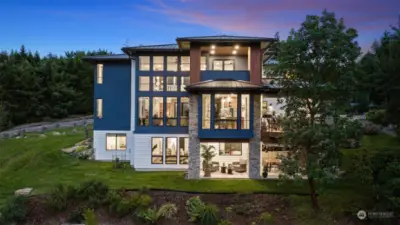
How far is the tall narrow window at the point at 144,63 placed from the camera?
22.2 meters

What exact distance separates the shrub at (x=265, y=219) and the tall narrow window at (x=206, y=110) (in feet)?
21.5

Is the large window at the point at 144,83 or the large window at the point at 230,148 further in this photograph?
the large window at the point at 144,83

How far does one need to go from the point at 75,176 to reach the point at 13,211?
5.24m

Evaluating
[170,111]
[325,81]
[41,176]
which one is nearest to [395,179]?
[325,81]

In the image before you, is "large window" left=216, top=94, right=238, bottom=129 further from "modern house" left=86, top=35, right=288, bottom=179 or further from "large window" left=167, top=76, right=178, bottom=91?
"large window" left=167, top=76, right=178, bottom=91

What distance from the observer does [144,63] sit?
2228 cm

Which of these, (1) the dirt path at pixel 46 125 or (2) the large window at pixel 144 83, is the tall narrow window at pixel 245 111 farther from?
(1) the dirt path at pixel 46 125

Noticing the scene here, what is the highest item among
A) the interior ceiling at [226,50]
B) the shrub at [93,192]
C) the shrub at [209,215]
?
the interior ceiling at [226,50]

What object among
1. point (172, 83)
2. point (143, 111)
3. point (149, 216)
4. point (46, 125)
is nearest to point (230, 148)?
point (172, 83)

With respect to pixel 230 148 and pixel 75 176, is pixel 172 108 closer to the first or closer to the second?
pixel 230 148

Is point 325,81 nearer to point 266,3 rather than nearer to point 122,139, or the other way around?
point 266,3

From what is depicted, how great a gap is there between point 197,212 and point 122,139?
11648 mm

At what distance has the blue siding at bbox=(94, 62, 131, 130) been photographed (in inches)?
948

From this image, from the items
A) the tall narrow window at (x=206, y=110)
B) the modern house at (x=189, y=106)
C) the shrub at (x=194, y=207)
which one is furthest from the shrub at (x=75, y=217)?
the tall narrow window at (x=206, y=110)
